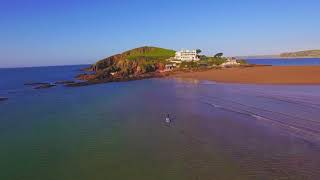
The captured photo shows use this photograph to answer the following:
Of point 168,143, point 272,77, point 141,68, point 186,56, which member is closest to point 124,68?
point 141,68

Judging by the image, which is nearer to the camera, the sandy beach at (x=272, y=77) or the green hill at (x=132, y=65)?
the sandy beach at (x=272, y=77)

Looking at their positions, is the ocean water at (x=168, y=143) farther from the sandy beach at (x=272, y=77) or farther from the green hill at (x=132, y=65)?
the green hill at (x=132, y=65)

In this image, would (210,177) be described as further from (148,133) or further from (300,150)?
(148,133)

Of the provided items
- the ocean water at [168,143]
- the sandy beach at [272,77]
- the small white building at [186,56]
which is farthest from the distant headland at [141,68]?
the ocean water at [168,143]

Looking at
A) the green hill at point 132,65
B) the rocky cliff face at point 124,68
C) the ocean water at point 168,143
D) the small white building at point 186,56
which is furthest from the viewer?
the small white building at point 186,56

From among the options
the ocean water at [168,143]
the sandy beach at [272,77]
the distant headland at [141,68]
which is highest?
the distant headland at [141,68]

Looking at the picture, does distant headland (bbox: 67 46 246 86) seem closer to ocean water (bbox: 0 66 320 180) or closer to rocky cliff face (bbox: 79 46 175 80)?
rocky cliff face (bbox: 79 46 175 80)

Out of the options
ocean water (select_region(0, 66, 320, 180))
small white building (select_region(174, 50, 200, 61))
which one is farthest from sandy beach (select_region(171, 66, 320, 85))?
small white building (select_region(174, 50, 200, 61))

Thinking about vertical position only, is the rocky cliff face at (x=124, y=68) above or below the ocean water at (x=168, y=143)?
above

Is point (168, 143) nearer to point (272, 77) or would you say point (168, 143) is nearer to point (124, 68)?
point (272, 77)
